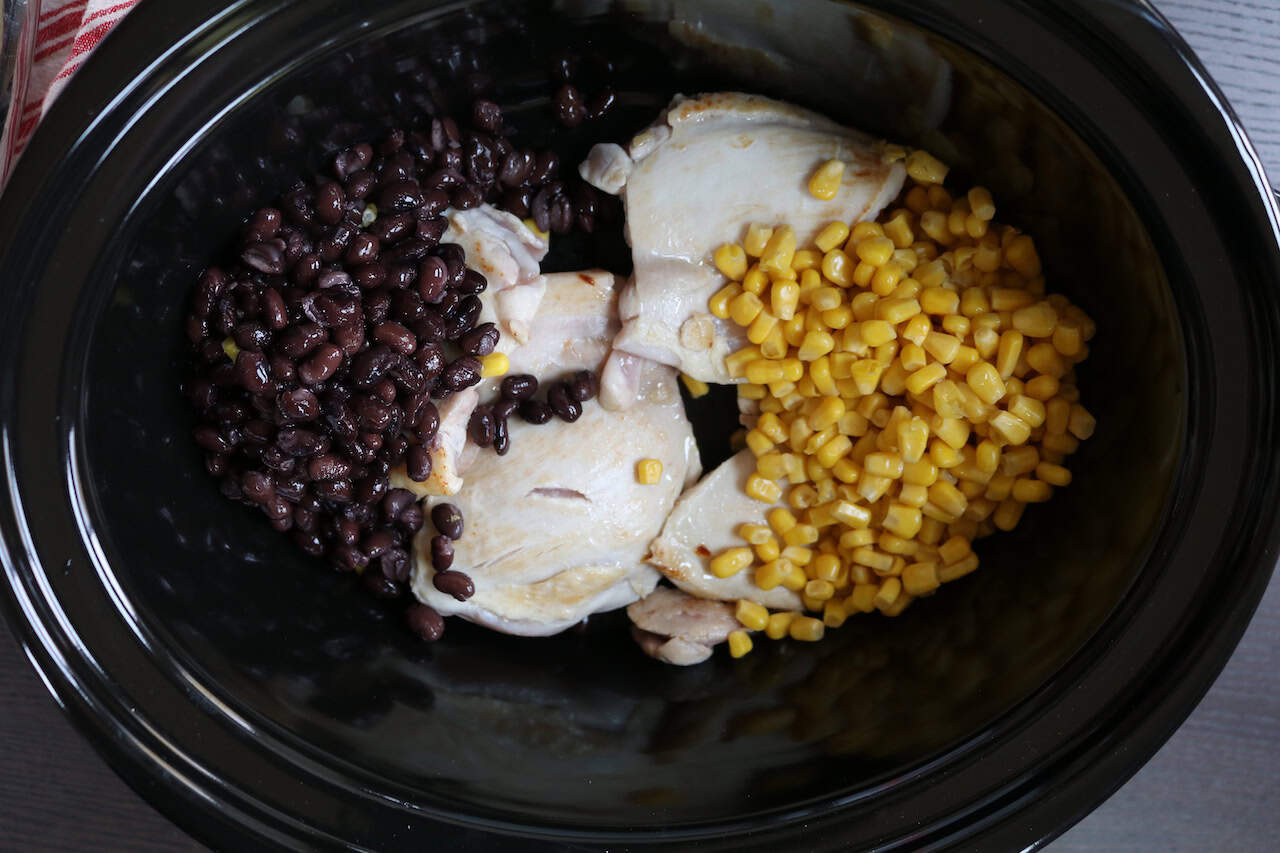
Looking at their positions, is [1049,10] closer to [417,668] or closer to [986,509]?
[986,509]

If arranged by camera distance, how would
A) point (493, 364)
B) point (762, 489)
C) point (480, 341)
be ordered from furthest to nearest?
point (762, 489) → point (493, 364) → point (480, 341)

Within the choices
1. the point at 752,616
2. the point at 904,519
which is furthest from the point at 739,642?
the point at 904,519

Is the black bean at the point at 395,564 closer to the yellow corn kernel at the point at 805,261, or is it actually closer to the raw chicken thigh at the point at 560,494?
the raw chicken thigh at the point at 560,494

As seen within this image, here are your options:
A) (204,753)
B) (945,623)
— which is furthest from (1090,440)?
(204,753)

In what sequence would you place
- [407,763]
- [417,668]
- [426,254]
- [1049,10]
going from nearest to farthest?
[1049,10]
[407,763]
[426,254]
[417,668]

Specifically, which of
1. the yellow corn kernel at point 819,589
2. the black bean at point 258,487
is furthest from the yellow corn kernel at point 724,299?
the black bean at point 258,487

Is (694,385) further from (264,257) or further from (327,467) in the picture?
(264,257)
